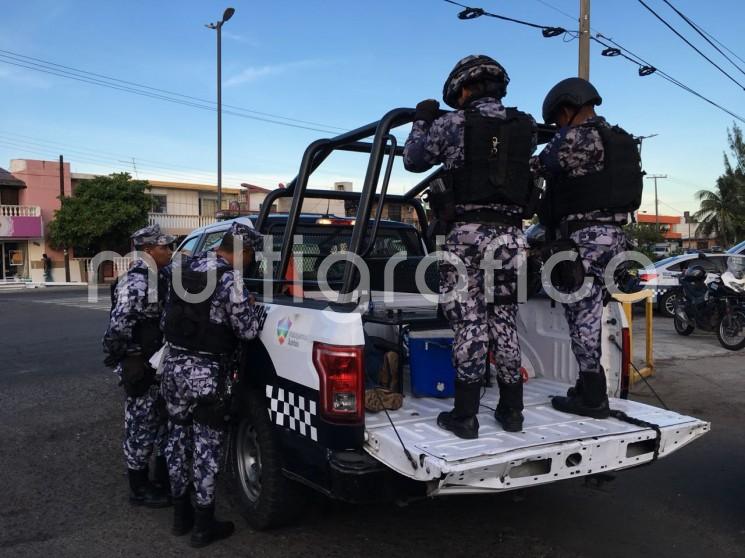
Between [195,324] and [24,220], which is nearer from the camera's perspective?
[195,324]

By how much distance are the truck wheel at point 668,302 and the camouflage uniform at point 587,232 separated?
12.3m

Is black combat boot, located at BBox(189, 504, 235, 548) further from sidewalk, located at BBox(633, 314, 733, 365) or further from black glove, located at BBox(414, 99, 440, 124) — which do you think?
sidewalk, located at BBox(633, 314, 733, 365)

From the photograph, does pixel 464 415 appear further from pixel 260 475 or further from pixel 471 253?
pixel 260 475

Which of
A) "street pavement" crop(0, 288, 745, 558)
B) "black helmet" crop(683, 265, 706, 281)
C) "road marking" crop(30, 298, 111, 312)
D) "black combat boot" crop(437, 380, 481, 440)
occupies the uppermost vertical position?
"black helmet" crop(683, 265, 706, 281)

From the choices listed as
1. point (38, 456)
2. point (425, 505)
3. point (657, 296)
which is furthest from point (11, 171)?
point (425, 505)

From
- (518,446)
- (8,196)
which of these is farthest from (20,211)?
(518,446)

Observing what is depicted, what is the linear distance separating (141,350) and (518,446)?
2405mm

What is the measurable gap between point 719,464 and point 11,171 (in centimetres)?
3898

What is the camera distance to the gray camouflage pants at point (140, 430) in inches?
171

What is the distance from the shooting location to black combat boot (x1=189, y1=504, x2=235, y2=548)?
3643 mm

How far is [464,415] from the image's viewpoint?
10.9ft

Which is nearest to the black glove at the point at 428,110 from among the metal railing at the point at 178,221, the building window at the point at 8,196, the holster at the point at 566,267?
the holster at the point at 566,267

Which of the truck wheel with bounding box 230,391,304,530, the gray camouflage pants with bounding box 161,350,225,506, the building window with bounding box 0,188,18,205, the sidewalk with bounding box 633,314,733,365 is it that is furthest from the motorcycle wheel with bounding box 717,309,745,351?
the building window with bounding box 0,188,18,205

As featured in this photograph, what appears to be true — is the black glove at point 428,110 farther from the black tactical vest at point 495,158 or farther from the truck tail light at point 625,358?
the truck tail light at point 625,358
